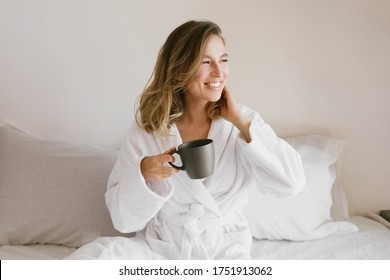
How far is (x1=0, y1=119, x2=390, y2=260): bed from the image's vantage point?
5.04 ft

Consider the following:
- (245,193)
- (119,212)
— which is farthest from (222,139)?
(119,212)

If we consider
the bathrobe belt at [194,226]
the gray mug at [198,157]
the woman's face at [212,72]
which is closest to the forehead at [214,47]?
the woman's face at [212,72]

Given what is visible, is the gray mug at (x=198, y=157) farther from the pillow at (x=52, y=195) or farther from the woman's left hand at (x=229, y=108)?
the pillow at (x=52, y=195)

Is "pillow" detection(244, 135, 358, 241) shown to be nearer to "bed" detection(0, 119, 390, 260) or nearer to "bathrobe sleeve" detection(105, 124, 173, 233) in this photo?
"bed" detection(0, 119, 390, 260)

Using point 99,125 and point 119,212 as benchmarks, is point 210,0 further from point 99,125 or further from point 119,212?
point 119,212

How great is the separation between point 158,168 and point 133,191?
105mm

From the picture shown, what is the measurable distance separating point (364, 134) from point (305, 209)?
0.32 metres

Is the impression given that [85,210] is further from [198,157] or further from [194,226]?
[198,157]

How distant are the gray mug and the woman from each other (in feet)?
0.34

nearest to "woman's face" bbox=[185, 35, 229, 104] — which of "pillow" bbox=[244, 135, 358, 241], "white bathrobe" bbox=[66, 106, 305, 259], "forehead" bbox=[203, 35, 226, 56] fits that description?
"forehead" bbox=[203, 35, 226, 56]

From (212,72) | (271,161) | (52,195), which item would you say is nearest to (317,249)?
(271,161)

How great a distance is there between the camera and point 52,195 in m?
1.56

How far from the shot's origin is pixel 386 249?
143cm

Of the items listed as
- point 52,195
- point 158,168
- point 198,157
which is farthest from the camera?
point 52,195
